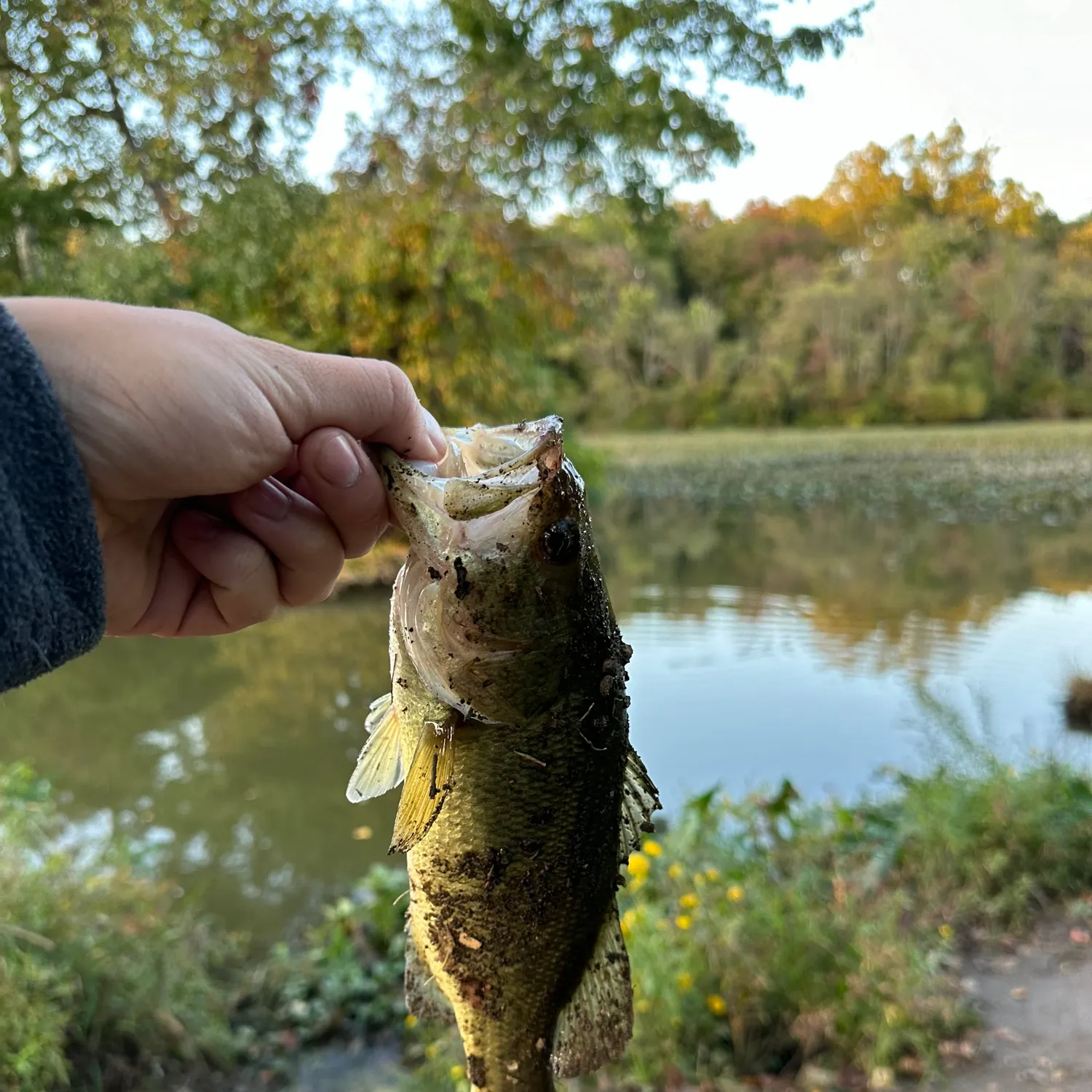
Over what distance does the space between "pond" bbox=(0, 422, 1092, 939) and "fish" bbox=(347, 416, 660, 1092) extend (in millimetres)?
3895

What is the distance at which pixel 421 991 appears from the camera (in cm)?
155

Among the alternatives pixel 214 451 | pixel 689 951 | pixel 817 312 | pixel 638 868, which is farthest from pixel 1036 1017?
pixel 817 312

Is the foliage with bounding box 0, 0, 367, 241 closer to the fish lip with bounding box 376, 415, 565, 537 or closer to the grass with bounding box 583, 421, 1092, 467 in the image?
the fish lip with bounding box 376, 415, 565, 537

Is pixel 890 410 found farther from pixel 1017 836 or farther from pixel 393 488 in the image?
pixel 393 488

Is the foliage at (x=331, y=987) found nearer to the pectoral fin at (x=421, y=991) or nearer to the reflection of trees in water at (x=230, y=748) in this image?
the reflection of trees in water at (x=230, y=748)

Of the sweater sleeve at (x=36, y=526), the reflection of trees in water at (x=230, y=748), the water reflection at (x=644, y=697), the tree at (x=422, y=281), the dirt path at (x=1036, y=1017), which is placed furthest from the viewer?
the tree at (x=422, y=281)

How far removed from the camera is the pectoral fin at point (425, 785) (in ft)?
4.64

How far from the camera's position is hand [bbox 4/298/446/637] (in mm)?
1315

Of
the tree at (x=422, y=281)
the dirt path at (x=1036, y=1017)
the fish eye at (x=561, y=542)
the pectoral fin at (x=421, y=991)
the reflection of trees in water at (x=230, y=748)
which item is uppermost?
the tree at (x=422, y=281)

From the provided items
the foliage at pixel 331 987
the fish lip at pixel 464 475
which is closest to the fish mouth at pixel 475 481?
the fish lip at pixel 464 475

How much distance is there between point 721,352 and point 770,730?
104 feet

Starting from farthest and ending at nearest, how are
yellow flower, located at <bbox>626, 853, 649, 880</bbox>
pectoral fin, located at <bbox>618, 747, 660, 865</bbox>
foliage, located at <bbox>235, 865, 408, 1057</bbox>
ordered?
foliage, located at <bbox>235, 865, 408, 1057</bbox>
yellow flower, located at <bbox>626, 853, 649, 880</bbox>
pectoral fin, located at <bbox>618, 747, 660, 865</bbox>

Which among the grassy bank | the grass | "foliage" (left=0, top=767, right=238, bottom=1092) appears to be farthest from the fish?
the grass

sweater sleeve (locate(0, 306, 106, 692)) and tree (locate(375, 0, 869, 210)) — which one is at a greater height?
tree (locate(375, 0, 869, 210))
